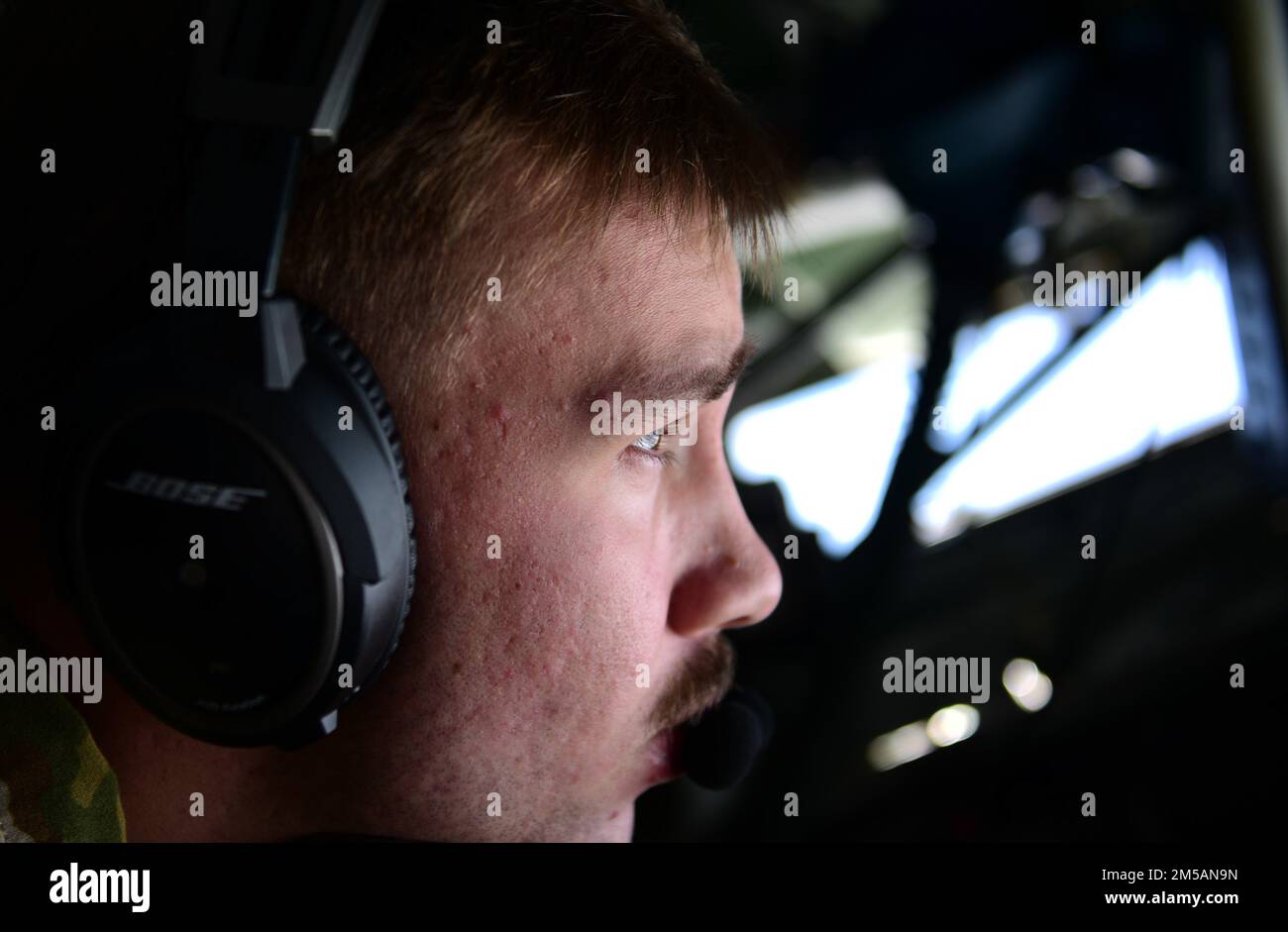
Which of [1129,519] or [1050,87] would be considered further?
[1129,519]

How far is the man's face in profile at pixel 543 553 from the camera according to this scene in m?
0.55

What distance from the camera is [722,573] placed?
0.65 meters

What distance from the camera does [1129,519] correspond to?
2.14 m

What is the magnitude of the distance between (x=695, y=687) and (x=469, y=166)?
1.13 feet

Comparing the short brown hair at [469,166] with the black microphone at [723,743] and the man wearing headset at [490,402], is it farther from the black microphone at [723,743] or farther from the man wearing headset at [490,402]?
the black microphone at [723,743]

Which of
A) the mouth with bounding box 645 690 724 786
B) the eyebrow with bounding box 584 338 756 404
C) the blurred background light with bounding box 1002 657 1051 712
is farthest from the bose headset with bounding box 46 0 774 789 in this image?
the blurred background light with bounding box 1002 657 1051 712

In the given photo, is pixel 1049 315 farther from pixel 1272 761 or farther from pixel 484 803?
pixel 484 803

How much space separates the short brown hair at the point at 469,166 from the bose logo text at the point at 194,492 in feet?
0.44

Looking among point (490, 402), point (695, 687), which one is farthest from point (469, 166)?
point (695, 687)

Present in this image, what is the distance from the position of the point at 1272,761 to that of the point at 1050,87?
4.46 ft

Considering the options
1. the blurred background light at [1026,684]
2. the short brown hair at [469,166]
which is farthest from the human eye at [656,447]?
the blurred background light at [1026,684]

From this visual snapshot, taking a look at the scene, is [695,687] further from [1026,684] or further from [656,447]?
[1026,684]
